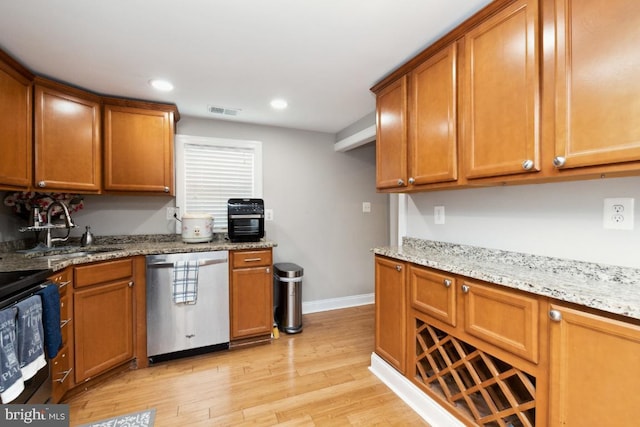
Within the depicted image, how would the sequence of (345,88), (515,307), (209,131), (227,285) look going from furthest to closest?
(209,131) → (227,285) → (345,88) → (515,307)

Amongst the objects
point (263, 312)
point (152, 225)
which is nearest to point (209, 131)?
point (152, 225)

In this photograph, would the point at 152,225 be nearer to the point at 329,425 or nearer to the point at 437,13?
the point at 329,425

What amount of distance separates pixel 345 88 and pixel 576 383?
2259mm

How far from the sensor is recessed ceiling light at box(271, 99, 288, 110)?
2.62 m

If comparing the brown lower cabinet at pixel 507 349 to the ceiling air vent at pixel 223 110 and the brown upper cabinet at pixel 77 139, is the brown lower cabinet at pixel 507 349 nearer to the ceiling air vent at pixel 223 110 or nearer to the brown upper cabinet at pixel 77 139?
the ceiling air vent at pixel 223 110

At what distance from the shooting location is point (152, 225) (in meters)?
2.90

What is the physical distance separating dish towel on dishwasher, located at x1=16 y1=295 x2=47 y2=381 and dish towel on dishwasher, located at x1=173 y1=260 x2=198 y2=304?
90cm

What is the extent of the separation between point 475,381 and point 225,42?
239 cm

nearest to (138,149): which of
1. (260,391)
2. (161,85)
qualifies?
(161,85)

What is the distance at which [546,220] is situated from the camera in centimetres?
149

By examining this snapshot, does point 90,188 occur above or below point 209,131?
below

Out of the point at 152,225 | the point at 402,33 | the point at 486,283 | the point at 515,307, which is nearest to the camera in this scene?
the point at 515,307

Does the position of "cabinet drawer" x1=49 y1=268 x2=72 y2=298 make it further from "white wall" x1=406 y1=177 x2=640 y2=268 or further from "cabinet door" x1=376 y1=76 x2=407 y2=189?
"white wall" x1=406 y1=177 x2=640 y2=268

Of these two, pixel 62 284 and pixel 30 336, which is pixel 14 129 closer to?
pixel 62 284
